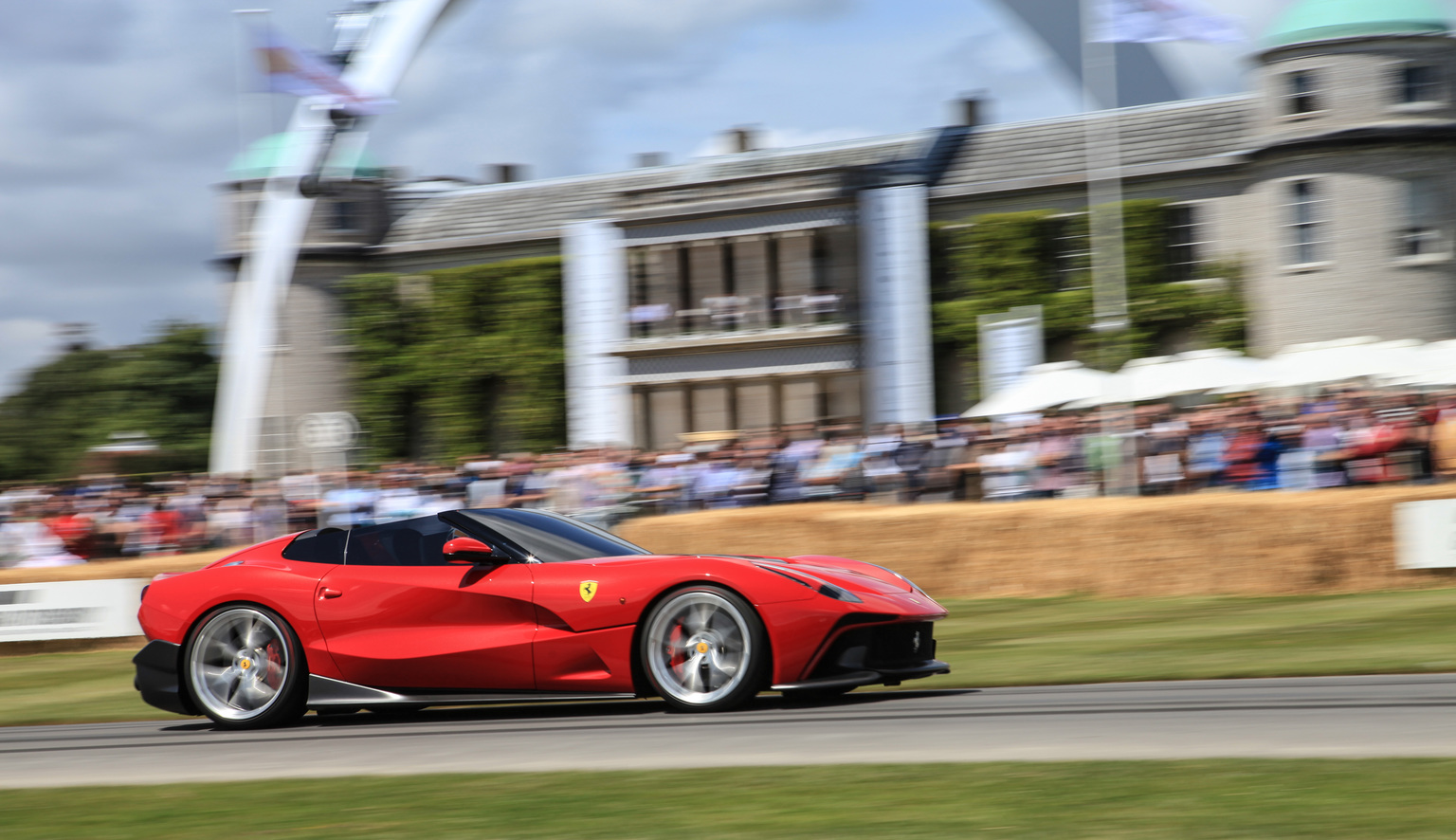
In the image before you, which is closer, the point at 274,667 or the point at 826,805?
the point at 826,805

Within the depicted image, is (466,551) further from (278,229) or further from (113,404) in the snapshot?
(113,404)

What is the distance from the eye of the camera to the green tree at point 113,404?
66.6 m

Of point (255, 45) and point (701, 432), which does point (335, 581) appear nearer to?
point (255, 45)

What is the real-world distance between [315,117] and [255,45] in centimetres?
1818


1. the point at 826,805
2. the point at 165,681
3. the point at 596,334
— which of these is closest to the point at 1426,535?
the point at 826,805

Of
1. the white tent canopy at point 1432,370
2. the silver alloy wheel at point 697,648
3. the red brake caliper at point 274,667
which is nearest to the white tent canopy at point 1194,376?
the white tent canopy at point 1432,370

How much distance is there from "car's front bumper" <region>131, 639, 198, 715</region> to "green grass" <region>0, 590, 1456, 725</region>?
1809 millimetres

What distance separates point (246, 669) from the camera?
9141 mm

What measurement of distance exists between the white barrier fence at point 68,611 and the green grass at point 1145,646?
180 centimetres

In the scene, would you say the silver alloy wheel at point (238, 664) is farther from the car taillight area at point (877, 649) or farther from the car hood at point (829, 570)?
the car taillight area at point (877, 649)

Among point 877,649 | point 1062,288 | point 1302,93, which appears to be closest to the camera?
point 877,649

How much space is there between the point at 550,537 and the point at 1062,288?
30046mm

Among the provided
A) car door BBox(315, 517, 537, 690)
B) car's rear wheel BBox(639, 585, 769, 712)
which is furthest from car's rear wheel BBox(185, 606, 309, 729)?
car's rear wheel BBox(639, 585, 769, 712)

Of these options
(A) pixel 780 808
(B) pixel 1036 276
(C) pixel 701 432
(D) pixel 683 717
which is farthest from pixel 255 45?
(A) pixel 780 808
